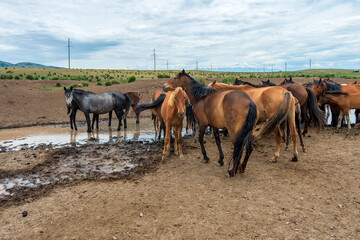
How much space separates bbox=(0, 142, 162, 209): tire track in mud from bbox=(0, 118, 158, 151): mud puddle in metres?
1.30

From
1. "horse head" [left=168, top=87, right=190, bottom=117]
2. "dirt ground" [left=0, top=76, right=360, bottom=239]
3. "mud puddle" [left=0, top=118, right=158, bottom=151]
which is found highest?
"horse head" [left=168, top=87, right=190, bottom=117]

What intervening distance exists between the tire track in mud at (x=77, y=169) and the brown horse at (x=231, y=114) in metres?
2.09

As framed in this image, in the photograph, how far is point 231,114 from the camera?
5.45m

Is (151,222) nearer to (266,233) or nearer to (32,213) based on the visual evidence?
(266,233)

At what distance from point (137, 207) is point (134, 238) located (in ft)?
3.00

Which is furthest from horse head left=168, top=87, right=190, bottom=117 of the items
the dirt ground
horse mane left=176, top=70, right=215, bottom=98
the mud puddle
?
the mud puddle

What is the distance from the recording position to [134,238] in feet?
11.6

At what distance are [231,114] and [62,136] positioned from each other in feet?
28.7

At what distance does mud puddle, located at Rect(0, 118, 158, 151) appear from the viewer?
959 cm

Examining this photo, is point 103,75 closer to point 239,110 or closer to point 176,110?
point 176,110

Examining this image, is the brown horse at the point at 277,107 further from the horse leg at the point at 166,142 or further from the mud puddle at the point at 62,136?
the mud puddle at the point at 62,136

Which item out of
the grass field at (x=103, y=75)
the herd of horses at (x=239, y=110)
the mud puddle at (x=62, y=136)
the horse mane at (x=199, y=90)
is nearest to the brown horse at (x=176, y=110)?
the herd of horses at (x=239, y=110)

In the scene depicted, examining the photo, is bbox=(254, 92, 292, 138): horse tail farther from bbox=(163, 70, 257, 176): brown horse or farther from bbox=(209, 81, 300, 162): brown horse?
bbox=(163, 70, 257, 176): brown horse

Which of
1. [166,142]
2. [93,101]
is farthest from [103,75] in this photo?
[166,142]
